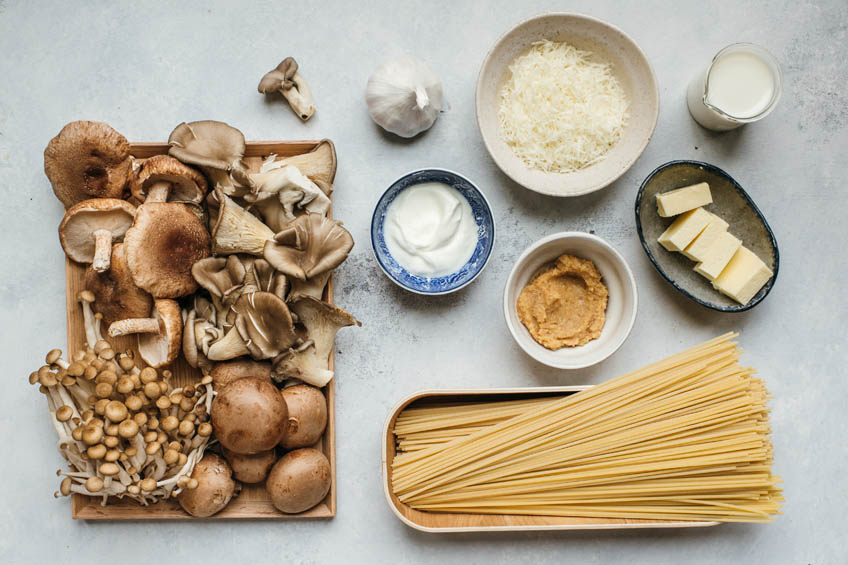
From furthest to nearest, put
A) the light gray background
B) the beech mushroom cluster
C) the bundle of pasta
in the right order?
the light gray background < the bundle of pasta < the beech mushroom cluster

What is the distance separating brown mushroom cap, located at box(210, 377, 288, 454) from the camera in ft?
6.44

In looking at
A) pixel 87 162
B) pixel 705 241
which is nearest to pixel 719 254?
pixel 705 241

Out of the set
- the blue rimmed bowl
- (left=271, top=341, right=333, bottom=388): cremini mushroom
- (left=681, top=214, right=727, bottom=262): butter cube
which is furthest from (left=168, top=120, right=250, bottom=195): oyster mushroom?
A: (left=681, top=214, right=727, bottom=262): butter cube

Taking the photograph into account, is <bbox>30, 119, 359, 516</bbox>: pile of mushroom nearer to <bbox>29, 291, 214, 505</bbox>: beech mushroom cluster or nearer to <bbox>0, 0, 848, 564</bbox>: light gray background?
<bbox>29, 291, 214, 505</bbox>: beech mushroom cluster

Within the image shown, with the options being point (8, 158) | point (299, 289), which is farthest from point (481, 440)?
point (8, 158)

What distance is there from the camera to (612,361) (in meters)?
2.34

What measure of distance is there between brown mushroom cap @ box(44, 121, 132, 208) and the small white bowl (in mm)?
1420

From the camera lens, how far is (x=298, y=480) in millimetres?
2062

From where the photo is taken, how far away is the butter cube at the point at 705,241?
7.27ft

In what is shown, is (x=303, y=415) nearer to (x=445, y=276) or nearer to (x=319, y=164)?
(x=445, y=276)

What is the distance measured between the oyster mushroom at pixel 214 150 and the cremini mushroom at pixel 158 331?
0.45m

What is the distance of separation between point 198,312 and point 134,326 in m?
0.22

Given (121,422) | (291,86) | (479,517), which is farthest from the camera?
(291,86)

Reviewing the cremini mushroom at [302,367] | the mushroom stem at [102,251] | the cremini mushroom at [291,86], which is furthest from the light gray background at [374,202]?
the mushroom stem at [102,251]
